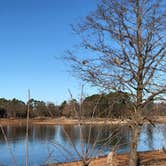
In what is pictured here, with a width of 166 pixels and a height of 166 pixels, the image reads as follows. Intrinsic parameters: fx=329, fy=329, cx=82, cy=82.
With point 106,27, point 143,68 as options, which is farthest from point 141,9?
point 143,68

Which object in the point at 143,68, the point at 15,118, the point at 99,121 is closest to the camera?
the point at 99,121

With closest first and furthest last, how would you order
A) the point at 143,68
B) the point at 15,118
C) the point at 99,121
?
the point at 99,121 → the point at 143,68 → the point at 15,118

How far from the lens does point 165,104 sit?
32.6 ft

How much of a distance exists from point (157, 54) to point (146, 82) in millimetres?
879

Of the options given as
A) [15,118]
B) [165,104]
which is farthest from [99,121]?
[15,118]

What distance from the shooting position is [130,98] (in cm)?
981

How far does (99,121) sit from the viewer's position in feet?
19.7

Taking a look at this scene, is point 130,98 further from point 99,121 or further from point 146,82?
point 99,121

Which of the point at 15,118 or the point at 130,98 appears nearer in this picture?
the point at 130,98

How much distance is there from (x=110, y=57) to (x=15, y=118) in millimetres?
63463

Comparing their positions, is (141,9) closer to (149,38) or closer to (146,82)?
(149,38)

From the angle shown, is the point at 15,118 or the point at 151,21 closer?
the point at 151,21

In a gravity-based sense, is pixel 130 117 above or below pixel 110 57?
below

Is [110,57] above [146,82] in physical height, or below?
above
